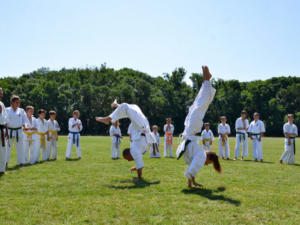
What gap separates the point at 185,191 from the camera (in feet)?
22.7

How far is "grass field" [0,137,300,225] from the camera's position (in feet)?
16.0

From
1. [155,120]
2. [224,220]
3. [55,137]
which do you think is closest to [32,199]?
[224,220]

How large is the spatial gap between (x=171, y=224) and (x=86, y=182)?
3.98m

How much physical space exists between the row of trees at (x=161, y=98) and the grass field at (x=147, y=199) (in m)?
52.6

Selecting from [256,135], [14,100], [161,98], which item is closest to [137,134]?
[14,100]

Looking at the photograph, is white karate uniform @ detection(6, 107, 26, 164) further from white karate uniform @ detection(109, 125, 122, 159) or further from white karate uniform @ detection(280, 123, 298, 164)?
white karate uniform @ detection(280, 123, 298, 164)

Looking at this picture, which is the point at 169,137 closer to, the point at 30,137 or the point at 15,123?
the point at 30,137

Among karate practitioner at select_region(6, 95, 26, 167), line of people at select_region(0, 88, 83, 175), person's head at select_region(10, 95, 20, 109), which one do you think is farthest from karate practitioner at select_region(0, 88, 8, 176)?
karate practitioner at select_region(6, 95, 26, 167)

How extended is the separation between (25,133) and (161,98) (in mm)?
55651

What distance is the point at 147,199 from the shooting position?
614cm

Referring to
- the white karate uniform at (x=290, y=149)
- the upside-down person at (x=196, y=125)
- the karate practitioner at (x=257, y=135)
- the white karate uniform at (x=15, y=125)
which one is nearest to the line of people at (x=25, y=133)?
the white karate uniform at (x=15, y=125)

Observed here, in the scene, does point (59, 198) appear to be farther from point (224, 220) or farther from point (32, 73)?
point (32, 73)

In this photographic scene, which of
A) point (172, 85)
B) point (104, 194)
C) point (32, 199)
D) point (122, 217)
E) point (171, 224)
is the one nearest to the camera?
point (171, 224)

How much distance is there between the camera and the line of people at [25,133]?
30.4 feet
